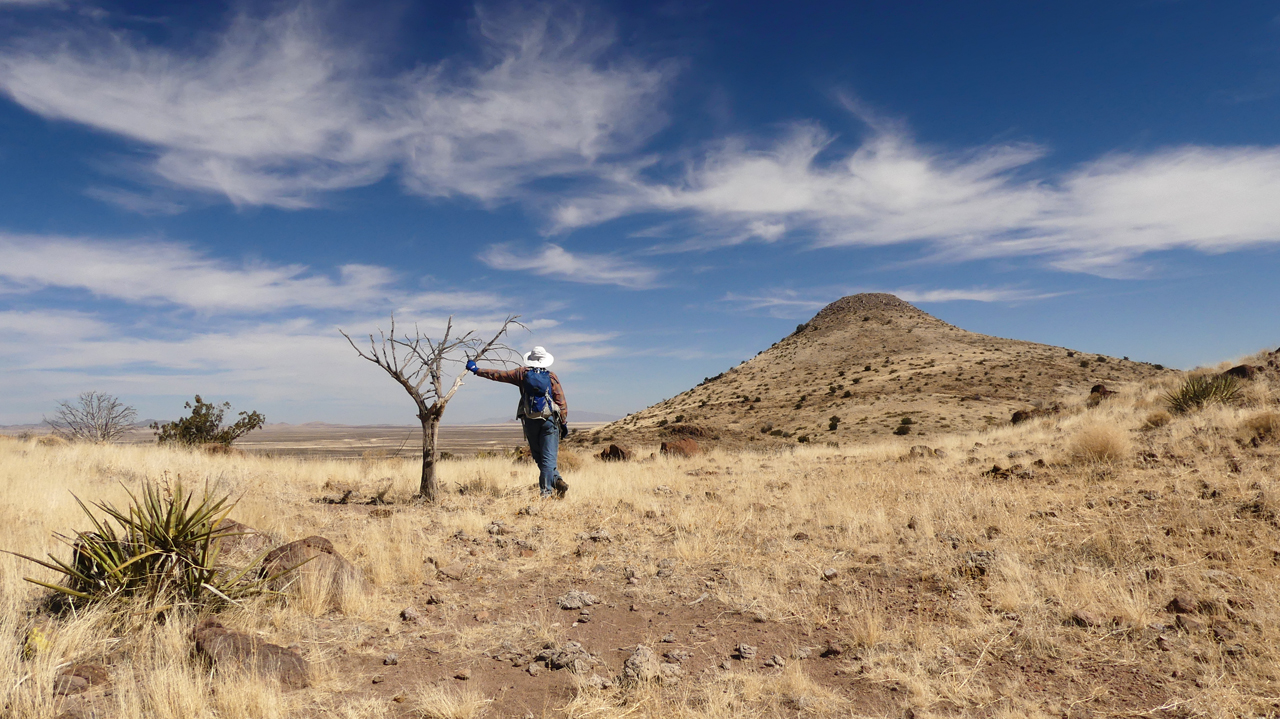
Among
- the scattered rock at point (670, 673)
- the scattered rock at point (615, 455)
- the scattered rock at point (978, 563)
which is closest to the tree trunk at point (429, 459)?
the scattered rock at point (670, 673)

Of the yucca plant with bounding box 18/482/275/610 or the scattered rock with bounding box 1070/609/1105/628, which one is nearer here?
the scattered rock with bounding box 1070/609/1105/628

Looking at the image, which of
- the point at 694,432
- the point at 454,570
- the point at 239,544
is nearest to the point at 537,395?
the point at 454,570

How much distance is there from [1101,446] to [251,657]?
11.8 m

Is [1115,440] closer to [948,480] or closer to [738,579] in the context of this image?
[948,480]

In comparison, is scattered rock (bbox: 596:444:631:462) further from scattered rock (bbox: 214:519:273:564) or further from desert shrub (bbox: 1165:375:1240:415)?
desert shrub (bbox: 1165:375:1240:415)

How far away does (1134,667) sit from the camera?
3.89m

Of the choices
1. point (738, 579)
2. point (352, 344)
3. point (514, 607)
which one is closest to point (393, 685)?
point (514, 607)

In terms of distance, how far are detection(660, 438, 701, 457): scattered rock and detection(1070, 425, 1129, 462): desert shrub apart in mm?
10252

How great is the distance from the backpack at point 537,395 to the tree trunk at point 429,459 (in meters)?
1.36

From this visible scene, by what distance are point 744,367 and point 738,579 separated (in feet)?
214

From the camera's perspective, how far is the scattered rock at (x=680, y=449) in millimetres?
18781

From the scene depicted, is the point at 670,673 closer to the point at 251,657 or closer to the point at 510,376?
the point at 251,657

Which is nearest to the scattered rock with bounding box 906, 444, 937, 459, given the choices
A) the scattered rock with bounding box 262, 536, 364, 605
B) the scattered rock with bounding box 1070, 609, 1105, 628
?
the scattered rock with bounding box 1070, 609, 1105, 628

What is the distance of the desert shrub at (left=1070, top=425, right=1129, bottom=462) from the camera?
9906mm
